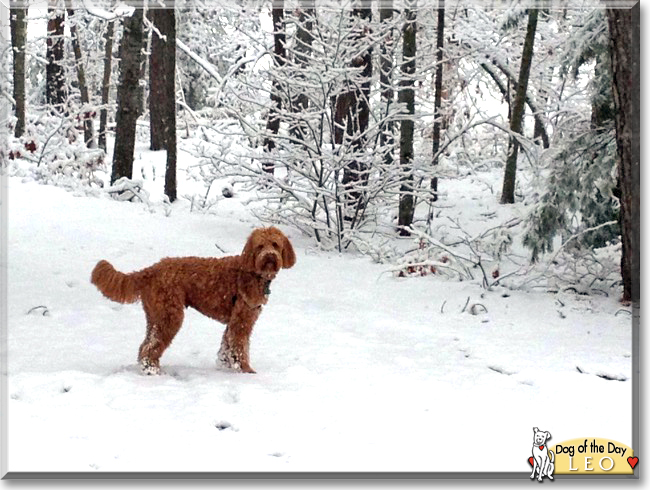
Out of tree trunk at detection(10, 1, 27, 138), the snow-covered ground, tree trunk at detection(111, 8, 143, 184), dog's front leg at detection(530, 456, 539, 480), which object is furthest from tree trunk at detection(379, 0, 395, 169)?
tree trunk at detection(10, 1, 27, 138)

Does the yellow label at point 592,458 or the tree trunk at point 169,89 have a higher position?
the tree trunk at point 169,89

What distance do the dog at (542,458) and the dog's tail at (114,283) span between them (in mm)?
Result: 3252

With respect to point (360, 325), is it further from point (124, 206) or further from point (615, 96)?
point (124, 206)

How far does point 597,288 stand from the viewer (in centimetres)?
907

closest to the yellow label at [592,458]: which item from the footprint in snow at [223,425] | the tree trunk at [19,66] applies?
the footprint in snow at [223,425]

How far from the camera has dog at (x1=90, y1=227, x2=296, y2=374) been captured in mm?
5832

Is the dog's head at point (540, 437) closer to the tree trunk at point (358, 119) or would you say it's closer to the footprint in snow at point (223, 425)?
the footprint in snow at point (223, 425)

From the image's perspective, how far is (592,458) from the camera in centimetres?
405

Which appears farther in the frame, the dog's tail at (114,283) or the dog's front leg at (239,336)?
the dog's front leg at (239,336)

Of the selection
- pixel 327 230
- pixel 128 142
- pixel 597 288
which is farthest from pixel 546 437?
pixel 128 142

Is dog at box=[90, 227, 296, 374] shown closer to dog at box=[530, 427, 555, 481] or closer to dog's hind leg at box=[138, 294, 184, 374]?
dog's hind leg at box=[138, 294, 184, 374]

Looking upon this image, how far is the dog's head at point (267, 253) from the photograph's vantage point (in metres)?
5.78

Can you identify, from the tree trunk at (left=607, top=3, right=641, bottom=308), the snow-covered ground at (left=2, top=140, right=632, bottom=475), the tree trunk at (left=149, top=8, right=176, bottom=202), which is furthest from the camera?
the tree trunk at (left=149, top=8, right=176, bottom=202)

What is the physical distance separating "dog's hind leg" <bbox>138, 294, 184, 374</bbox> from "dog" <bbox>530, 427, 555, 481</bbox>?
2964 mm
